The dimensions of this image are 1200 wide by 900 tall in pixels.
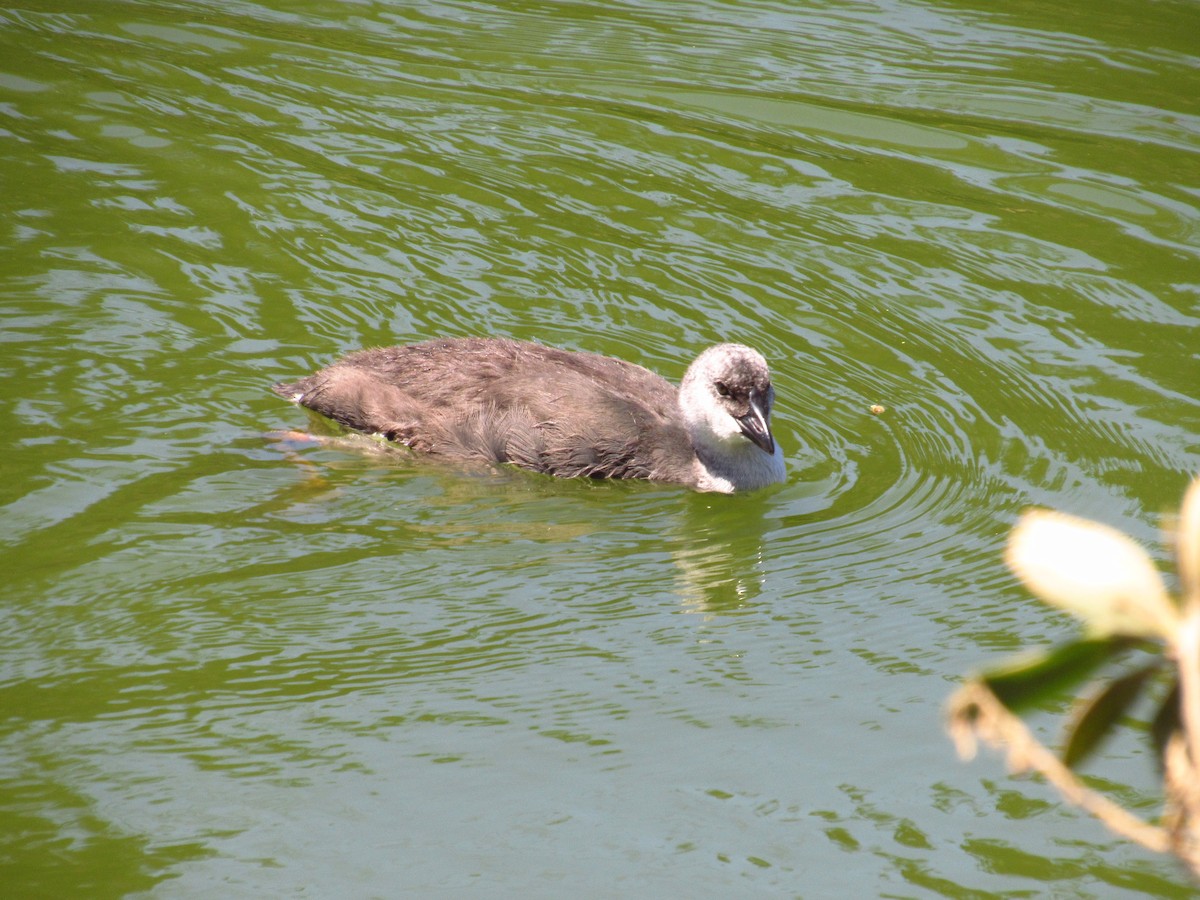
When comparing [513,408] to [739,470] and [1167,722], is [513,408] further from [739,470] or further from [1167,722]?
[1167,722]

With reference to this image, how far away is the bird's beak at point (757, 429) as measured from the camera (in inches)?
236

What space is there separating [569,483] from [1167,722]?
213 inches

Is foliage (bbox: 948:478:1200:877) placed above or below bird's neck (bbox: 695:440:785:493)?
above

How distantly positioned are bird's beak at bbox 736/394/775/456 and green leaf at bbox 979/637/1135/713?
529cm

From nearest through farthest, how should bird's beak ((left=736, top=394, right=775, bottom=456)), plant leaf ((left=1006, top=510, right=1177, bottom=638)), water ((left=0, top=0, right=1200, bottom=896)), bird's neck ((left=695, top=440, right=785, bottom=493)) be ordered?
plant leaf ((left=1006, top=510, right=1177, bottom=638))
water ((left=0, top=0, right=1200, bottom=896))
bird's beak ((left=736, top=394, right=775, bottom=456))
bird's neck ((left=695, top=440, right=785, bottom=493))

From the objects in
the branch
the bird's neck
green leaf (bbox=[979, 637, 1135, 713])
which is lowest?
the bird's neck

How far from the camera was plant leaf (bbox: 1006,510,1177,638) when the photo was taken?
68cm

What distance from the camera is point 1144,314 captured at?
7.55 m

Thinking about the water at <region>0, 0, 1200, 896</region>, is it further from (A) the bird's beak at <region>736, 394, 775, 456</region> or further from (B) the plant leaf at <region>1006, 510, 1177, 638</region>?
(B) the plant leaf at <region>1006, 510, 1177, 638</region>

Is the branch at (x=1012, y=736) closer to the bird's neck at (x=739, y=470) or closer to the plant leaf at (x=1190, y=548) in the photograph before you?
the plant leaf at (x=1190, y=548)

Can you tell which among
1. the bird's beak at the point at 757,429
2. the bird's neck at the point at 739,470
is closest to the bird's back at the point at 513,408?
the bird's neck at the point at 739,470

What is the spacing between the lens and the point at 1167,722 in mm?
754

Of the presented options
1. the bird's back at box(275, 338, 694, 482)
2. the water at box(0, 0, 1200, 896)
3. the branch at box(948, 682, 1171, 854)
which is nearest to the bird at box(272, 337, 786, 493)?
the bird's back at box(275, 338, 694, 482)

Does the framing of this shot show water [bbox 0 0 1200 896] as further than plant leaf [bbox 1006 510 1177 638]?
Yes
